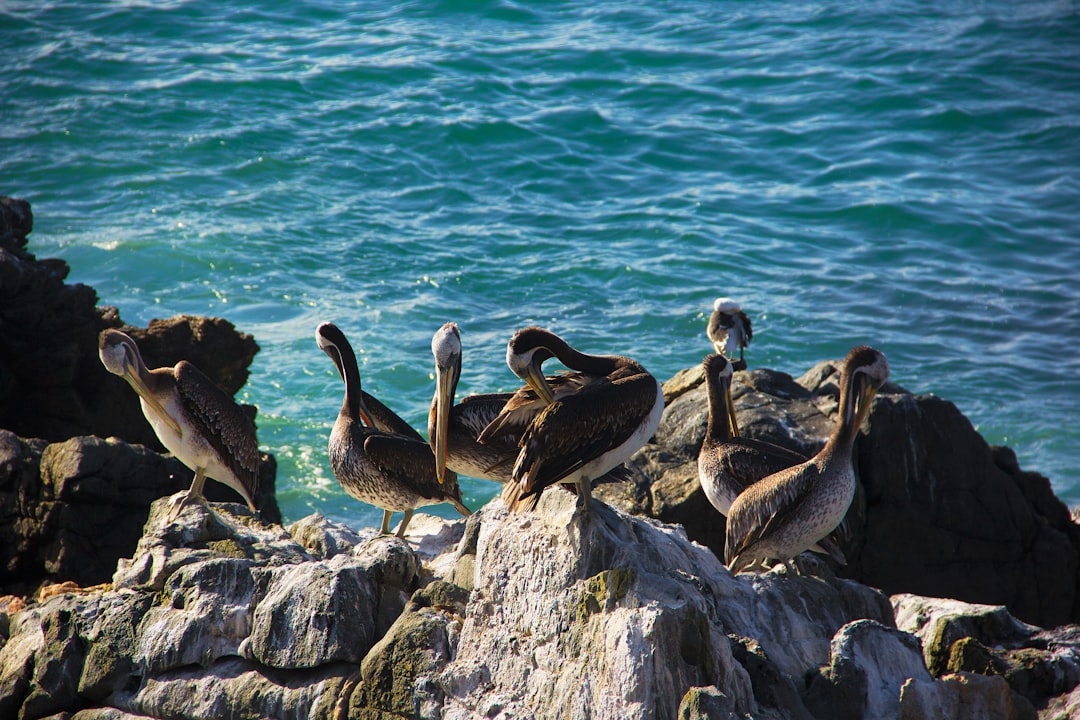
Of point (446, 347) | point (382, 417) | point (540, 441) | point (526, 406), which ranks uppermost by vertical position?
point (446, 347)

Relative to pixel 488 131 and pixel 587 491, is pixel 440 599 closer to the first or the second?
pixel 587 491

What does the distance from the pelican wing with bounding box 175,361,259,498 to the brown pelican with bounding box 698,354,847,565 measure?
319 cm

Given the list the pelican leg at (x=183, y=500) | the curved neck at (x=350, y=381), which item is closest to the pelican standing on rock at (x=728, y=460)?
the curved neck at (x=350, y=381)

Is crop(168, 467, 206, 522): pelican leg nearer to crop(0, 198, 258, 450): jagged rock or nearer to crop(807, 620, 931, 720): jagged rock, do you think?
crop(0, 198, 258, 450): jagged rock

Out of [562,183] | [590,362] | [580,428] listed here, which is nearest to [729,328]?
[590,362]

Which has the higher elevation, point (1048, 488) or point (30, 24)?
point (30, 24)

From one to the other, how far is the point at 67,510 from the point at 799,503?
4.98m

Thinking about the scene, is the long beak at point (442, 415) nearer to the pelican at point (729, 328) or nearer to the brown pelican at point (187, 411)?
the brown pelican at point (187, 411)

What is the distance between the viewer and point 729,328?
10820 millimetres

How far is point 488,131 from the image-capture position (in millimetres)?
21266

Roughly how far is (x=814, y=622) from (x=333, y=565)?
2.65 m

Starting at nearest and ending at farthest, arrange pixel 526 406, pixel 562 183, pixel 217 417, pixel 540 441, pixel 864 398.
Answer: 1. pixel 540 441
2. pixel 526 406
3. pixel 864 398
4. pixel 217 417
5. pixel 562 183

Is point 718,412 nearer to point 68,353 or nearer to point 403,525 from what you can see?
point 403,525

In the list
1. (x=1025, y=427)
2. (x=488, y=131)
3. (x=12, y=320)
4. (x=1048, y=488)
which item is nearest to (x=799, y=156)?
(x=488, y=131)
